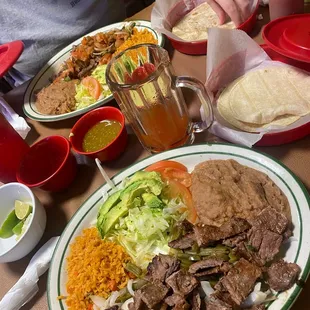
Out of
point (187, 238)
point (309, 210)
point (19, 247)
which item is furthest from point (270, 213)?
point (19, 247)

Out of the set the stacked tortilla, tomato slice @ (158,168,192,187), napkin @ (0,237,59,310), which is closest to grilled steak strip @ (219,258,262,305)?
tomato slice @ (158,168,192,187)

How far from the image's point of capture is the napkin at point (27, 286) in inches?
54.4

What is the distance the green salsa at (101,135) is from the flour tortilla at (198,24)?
598 mm

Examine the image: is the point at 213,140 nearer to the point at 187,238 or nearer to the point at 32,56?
the point at 187,238

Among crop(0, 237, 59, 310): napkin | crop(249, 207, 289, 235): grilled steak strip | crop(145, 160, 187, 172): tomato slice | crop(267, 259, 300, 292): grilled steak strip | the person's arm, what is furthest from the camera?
the person's arm

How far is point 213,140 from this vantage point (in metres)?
1.58

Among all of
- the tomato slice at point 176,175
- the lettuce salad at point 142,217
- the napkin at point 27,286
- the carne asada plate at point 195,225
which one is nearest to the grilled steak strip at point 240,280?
the carne asada plate at point 195,225

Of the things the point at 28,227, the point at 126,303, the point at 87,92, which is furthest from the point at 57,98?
the point at 126,303

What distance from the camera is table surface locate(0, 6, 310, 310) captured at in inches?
55.1

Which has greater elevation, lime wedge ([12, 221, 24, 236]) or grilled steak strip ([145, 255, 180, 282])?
lime wedge ([12, 221, 24, 236])

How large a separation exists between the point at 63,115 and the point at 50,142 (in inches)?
9.0

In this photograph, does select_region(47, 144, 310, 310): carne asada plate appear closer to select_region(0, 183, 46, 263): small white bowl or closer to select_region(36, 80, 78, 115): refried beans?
select_region(0, 183, 46, 263): small white bowl

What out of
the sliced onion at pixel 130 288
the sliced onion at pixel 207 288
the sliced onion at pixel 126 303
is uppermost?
the sliced onion at pixel 130 288

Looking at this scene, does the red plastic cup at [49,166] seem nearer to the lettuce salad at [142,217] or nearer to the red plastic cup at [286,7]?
the lettuce salad at [142,217]
